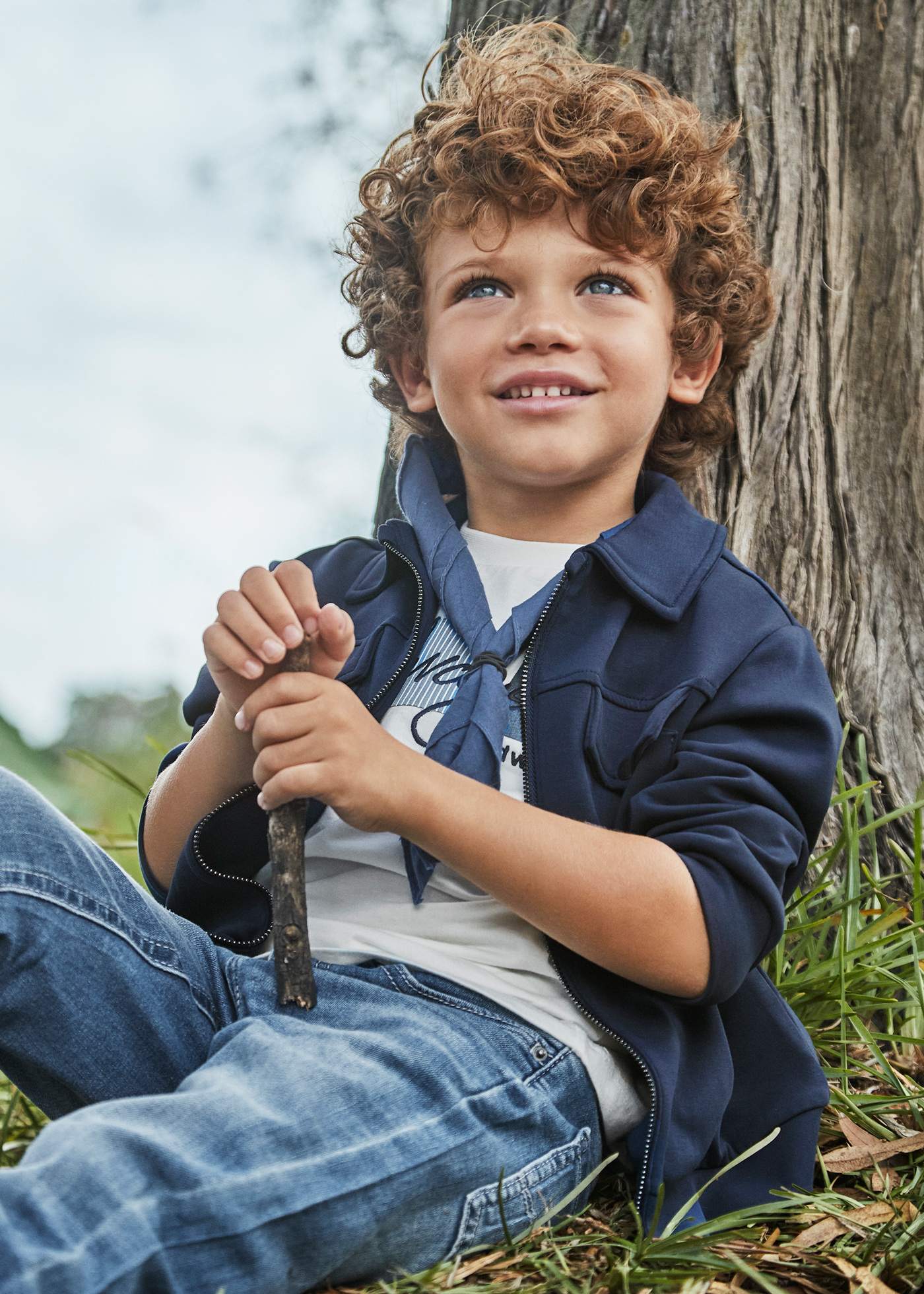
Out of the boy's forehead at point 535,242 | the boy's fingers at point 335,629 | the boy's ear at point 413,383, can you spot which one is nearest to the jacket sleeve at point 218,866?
the boy's fingers at point 335,629

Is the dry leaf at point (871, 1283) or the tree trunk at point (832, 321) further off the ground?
the tree trunk at point (832, 321)

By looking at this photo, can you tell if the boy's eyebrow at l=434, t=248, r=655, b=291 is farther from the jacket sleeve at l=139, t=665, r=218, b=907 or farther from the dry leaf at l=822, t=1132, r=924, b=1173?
the dry leaf at l=822, t=1132, r=924, b=1173

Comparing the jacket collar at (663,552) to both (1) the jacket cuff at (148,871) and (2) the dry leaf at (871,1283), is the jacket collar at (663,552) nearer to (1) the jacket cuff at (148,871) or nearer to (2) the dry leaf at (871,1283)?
(1) the jacket cuff at (148,871)

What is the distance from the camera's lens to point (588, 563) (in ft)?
6.32

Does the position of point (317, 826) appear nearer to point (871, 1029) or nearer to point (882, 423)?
point (871, 1029)

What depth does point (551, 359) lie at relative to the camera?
1.97 m

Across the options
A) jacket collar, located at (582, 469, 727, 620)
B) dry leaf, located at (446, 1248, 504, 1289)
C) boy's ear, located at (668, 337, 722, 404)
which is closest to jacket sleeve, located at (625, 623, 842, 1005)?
jacket collar, located at (582, 469, 727, 620)

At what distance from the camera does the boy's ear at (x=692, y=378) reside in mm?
2268

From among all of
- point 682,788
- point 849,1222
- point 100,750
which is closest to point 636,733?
point 682,788

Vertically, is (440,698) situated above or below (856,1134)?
above

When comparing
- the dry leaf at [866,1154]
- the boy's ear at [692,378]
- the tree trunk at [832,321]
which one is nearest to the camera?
the dry leaf at [866,1154]

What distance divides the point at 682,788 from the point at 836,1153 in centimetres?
68

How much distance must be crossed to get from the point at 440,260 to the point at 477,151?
0.19 metres

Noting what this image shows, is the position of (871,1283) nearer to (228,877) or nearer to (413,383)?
(228,877)
